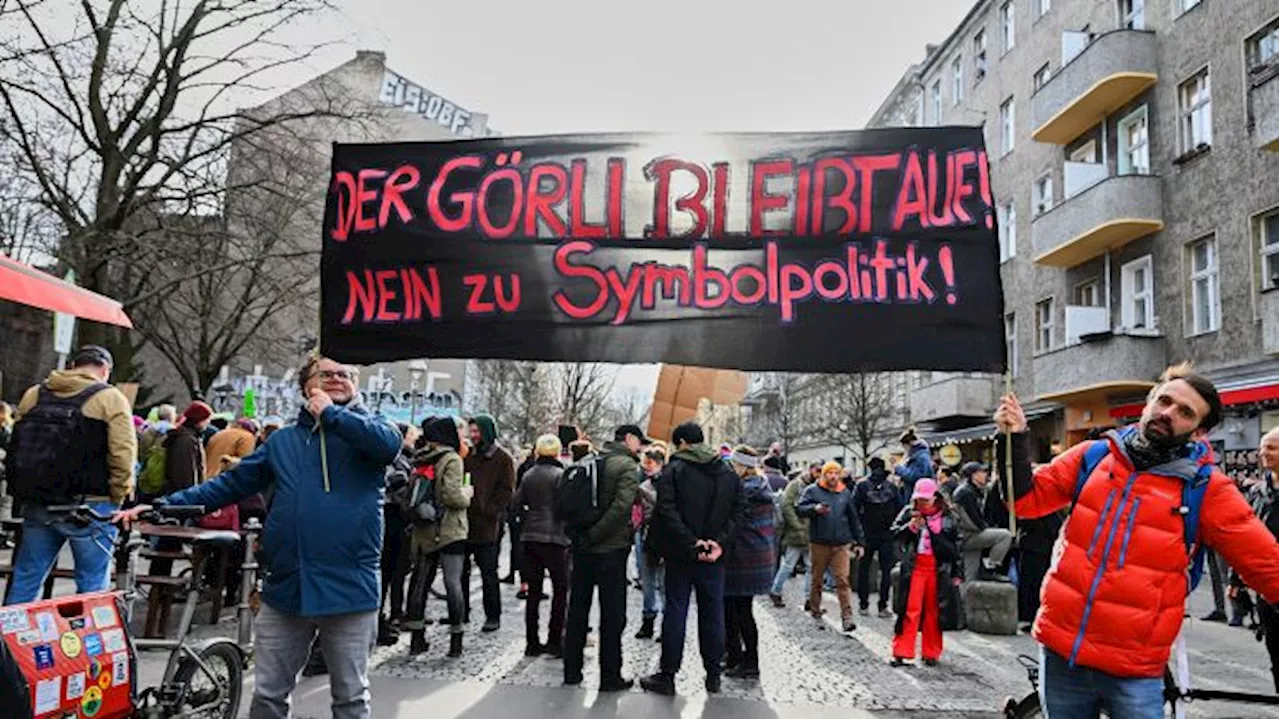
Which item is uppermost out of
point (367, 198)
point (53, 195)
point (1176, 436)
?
point (53, 195)

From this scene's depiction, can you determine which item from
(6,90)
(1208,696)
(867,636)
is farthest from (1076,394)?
(6,90)

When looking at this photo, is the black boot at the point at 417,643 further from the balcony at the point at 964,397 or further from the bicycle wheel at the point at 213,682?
the balcony at the point at 964,397

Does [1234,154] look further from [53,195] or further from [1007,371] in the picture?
[53,195]

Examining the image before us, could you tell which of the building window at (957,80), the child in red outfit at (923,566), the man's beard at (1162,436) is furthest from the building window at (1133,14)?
the man's beard at (1162,436)

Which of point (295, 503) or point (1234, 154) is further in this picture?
point (1234, 154)

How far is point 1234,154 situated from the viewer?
18.6 meters

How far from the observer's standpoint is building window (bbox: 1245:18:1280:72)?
17438 millimetres

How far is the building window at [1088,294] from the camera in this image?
2400cm

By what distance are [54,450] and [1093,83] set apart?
22.2 metres

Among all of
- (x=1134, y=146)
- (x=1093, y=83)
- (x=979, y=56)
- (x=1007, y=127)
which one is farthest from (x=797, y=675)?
(x=979, y=56)

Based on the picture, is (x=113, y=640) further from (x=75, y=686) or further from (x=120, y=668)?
(x=75, y=686)

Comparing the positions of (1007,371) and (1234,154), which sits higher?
(1234,154)

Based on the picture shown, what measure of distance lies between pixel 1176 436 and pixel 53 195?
19.0 metres

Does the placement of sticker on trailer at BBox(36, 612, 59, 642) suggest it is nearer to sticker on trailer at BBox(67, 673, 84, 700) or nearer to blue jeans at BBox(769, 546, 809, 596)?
sticker on trailer at BBox(67, 673, 84, 700)
